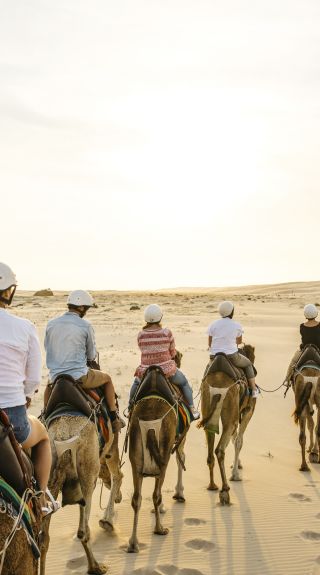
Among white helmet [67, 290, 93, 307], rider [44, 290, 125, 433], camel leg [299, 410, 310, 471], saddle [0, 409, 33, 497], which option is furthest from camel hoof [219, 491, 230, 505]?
saddle [0, 409, 33, 497]

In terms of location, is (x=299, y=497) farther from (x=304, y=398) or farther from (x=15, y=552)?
(x=15, y=552)

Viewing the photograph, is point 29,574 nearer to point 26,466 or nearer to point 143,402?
point 26,466

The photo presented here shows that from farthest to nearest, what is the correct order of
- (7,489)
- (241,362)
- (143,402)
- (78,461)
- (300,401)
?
(300,401)
(241,362)
(143,402)
(78,461)
(7,489)

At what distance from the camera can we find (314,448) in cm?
1462

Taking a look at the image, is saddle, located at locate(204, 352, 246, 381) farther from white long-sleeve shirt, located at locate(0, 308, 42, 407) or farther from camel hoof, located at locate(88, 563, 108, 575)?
white long-sleeve shirt, located at locate(0, 308, 42, 407)

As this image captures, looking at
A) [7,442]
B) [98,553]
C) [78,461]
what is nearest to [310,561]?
[98,553]

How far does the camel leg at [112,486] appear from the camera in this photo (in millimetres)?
10403

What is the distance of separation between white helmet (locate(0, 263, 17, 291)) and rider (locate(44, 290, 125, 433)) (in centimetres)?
310

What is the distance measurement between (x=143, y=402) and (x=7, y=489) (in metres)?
4.89

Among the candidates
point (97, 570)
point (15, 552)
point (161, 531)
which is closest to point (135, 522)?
point (161, 531)

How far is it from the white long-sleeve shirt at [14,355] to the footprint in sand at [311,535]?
20.5 feet

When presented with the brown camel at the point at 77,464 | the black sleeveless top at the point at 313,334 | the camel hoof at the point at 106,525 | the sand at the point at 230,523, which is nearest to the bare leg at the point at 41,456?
the brown camel at the point at 77,464

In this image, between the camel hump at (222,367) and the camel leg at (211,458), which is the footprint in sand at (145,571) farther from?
the camel hump at (222,367)

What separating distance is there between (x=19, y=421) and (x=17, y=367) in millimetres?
502
